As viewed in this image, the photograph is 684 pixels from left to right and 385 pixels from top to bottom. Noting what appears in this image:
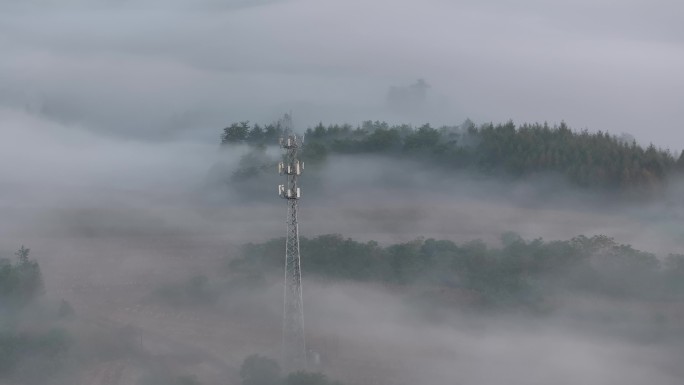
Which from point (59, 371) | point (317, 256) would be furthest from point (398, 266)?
point (59, 371)

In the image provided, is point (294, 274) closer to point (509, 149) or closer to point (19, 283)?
point (19, 283)

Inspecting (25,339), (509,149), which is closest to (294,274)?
(25,339)

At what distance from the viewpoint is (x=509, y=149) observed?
158ft

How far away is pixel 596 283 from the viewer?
3903 centimetres

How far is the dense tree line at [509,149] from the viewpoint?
147 ft

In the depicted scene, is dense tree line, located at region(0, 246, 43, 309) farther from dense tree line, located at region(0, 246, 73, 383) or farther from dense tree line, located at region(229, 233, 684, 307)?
dense tree line, located at region(229, 233, 684, 307)

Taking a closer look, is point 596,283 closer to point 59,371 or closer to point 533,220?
point 533,220

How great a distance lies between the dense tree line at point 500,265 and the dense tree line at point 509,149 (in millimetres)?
4827

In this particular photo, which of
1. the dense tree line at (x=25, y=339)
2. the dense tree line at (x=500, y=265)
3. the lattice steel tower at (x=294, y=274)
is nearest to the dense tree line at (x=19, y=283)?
the dense tree line at (x=25, y=339)

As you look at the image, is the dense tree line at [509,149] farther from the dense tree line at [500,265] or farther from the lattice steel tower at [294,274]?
the lattice steel tower at [294,274]

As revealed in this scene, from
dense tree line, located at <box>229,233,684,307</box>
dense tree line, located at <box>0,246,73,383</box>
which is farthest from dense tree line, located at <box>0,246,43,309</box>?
dense tree line, located at <box>229,233,684,307</box>

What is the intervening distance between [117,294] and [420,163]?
1542 centimetres

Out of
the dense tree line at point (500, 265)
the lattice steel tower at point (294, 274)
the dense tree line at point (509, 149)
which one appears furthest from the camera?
the dense tree line at point (509, 149)

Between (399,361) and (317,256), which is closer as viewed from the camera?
(399,361)
